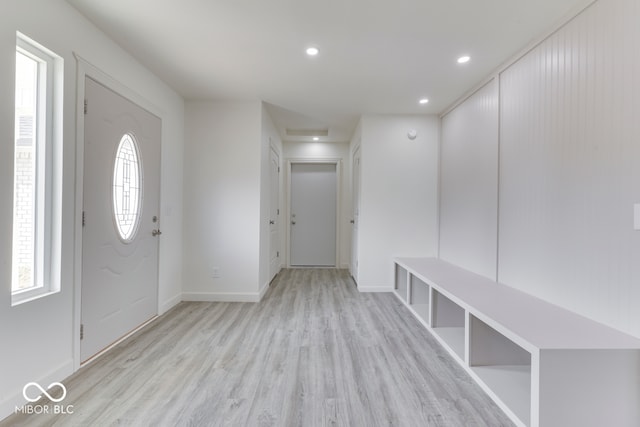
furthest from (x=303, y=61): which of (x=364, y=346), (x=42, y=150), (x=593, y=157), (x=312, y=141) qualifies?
(x=312, y=141)

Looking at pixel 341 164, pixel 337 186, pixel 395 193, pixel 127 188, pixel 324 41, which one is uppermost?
pixel 324 41

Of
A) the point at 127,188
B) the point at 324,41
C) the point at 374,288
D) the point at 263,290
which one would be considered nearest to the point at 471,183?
the point at 374,288


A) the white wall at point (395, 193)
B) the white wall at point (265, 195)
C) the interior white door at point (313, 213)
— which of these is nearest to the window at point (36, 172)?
the white wall at point (265, 195)

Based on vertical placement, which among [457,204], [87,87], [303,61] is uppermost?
[303,61]

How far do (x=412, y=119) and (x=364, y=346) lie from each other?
9.75 feet

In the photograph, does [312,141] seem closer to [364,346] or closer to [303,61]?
[303,61]

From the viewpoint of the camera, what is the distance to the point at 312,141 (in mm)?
5379

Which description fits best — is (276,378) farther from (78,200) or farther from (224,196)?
(224,196)

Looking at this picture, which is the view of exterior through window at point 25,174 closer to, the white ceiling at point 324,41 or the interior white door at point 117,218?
the interior white door at point 117,218

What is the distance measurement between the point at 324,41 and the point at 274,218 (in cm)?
292

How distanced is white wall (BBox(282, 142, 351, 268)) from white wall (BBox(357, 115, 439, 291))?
1.46 m

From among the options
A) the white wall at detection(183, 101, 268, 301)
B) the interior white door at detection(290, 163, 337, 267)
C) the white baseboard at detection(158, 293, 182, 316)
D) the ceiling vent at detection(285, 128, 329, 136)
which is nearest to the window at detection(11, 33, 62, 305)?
the white baseboard at detection(158, 293, 182, 316)

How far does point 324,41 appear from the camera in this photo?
2.24 m

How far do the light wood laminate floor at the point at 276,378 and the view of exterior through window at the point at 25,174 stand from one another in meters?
0.78
